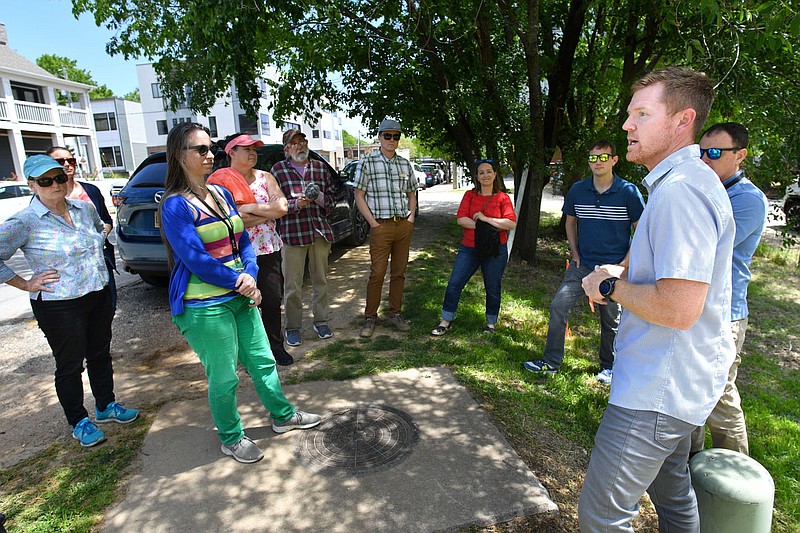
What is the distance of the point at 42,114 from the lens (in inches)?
955

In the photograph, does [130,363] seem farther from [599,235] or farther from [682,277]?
[682,277]

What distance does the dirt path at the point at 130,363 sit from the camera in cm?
353

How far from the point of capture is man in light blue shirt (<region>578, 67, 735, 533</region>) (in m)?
1.53

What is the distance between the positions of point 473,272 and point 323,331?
165 centimetres

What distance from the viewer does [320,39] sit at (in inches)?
262

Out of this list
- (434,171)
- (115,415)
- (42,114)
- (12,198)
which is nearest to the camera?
(115,415)

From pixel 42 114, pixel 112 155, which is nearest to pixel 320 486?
pixel 42 114

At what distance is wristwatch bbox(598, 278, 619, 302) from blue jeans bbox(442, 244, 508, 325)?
10.1 feet

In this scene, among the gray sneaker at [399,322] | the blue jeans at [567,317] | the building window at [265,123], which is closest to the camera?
the blue jeans at [567,317]

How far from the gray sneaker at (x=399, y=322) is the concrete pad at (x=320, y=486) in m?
1.65

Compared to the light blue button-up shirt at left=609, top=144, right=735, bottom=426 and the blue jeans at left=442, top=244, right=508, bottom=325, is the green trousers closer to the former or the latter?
the light blue button-up shirt at left=609, top=144, right=735, bottom=426

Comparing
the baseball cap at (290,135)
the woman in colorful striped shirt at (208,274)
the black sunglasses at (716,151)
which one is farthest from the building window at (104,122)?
the black sunglasses at (716,151)

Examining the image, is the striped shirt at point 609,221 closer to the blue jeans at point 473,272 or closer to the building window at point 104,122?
the blue jeans at point 473,272

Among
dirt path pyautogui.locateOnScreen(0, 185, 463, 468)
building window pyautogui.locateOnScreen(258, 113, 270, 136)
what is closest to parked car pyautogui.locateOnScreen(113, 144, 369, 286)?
dirt path pyautogui.locateOnScreen(0, 185, 463, 468)
